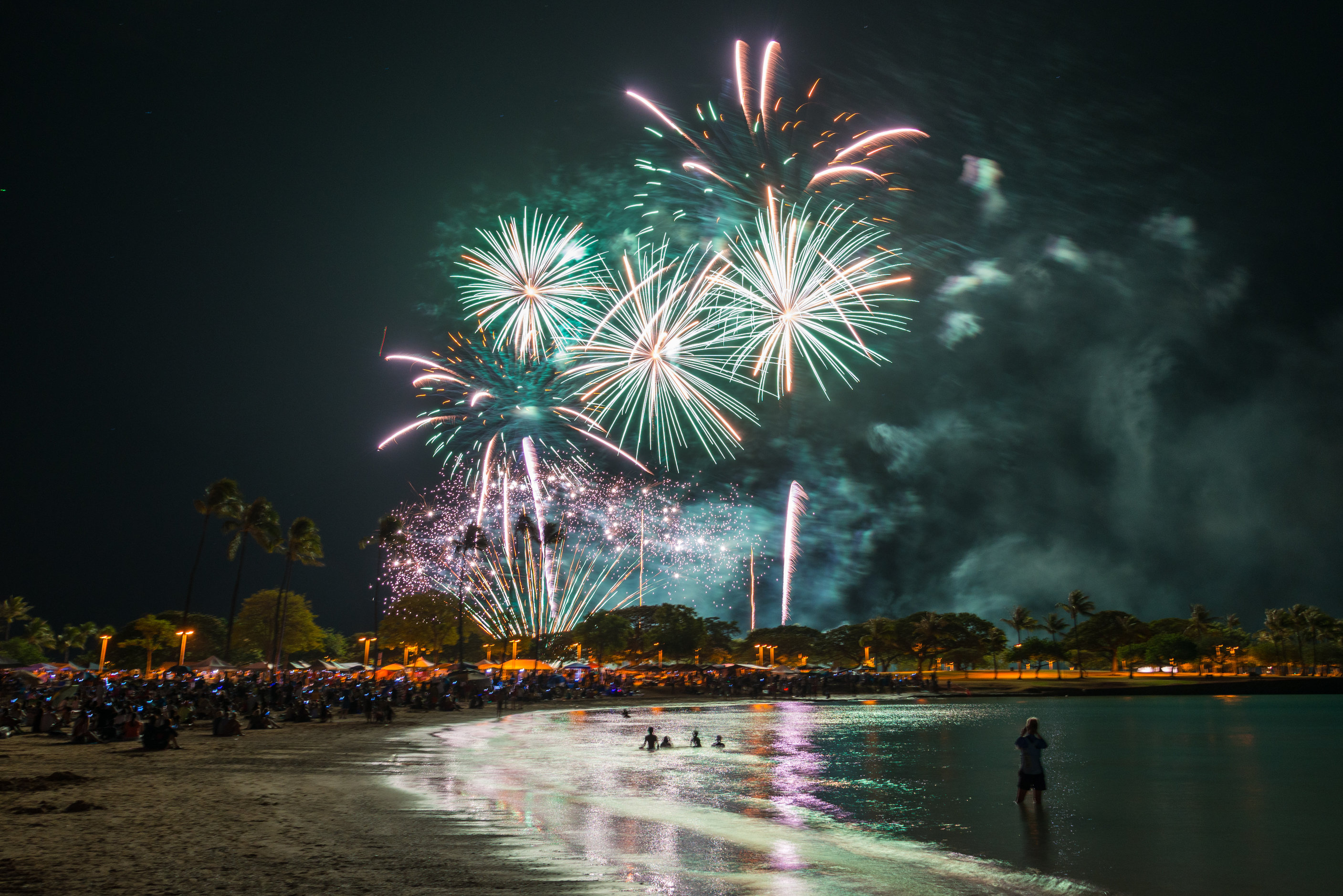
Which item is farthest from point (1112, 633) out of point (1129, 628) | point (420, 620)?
point (420, 620)

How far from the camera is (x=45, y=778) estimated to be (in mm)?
16594

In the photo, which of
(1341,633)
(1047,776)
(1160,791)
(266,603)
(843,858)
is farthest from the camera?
(1341,633)

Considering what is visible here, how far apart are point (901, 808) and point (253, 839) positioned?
1270 centimetres

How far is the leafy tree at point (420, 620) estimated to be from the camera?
99.6 m

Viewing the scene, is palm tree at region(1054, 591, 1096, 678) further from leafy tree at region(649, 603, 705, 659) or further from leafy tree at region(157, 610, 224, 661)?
leafy tree at region(157, 610, 224, 661)

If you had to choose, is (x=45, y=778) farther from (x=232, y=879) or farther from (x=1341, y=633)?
(x=1341, y=633)

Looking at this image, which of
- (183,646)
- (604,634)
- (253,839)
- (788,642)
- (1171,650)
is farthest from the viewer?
(788,642)

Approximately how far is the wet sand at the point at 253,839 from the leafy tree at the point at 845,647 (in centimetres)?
12255

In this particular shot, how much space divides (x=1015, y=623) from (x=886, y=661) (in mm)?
35705

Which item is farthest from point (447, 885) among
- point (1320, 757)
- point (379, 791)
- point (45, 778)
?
point (1320, 757)

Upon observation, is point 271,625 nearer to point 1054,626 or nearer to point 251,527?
point 251,527

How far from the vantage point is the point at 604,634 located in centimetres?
11006

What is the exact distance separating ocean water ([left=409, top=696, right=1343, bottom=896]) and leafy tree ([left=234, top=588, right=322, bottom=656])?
80.9 m

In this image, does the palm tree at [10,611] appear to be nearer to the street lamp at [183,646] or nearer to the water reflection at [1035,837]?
the street lamp at [183,646]
